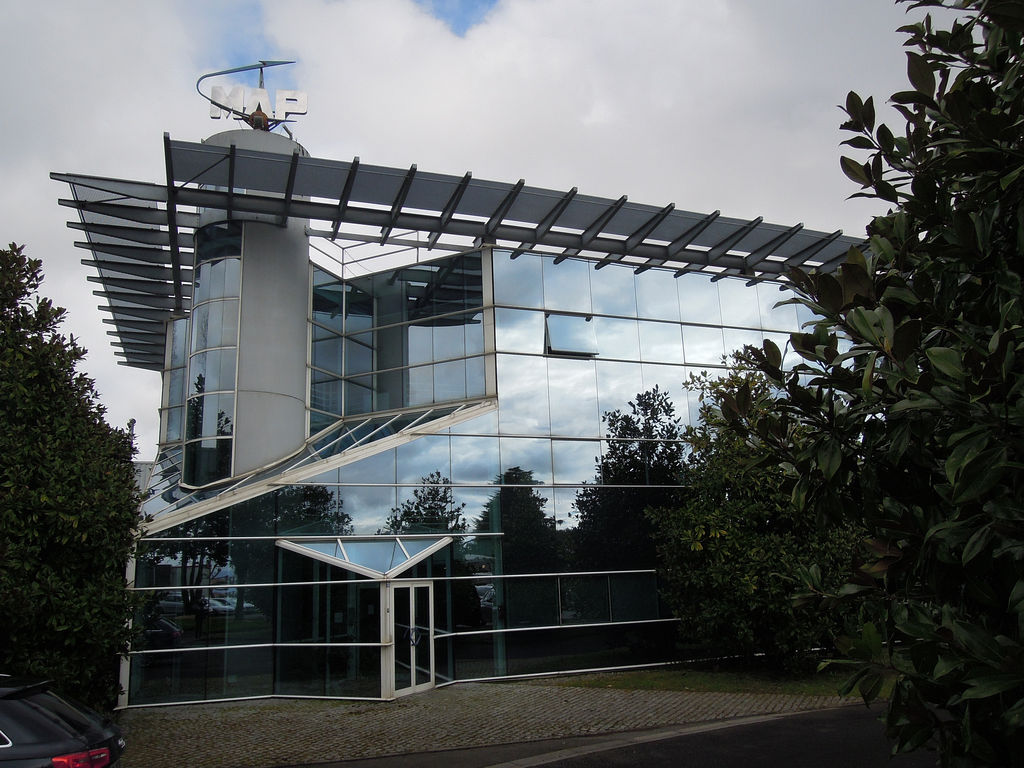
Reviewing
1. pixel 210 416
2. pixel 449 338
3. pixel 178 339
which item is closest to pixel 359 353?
pixel 449 338

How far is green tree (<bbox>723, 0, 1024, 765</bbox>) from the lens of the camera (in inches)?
116

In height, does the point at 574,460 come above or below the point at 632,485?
above

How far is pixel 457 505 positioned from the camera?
53.8ft

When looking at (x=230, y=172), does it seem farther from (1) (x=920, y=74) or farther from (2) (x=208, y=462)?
(1) (x=920, y=74)

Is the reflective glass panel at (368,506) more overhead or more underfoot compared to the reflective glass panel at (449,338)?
more underfoot

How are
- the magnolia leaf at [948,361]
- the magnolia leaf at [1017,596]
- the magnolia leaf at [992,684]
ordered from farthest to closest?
the magnolia leaf at [948,361] → the magnolia leaf at [1017,596] → the magnolia leaf at [992,684]

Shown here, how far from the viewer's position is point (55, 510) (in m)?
9.98

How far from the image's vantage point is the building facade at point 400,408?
47.3 feet

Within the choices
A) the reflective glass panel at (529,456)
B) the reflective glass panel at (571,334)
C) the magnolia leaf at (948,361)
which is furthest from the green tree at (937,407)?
the reflective glass panel at (571,334)

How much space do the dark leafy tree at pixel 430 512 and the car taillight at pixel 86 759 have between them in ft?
32.4

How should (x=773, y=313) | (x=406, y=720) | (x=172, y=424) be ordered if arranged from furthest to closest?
(x=172, y=424) < (x=773, y=313) < (x=406, y=720)

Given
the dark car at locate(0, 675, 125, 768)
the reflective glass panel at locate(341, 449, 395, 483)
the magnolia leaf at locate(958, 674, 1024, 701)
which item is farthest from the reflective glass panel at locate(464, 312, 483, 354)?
the magnolia leaf at locate(958, 674, 1024, 701)

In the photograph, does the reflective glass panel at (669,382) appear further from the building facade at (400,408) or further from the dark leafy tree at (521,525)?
the dark leafy tree at (521,525)

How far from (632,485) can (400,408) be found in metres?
6.00
